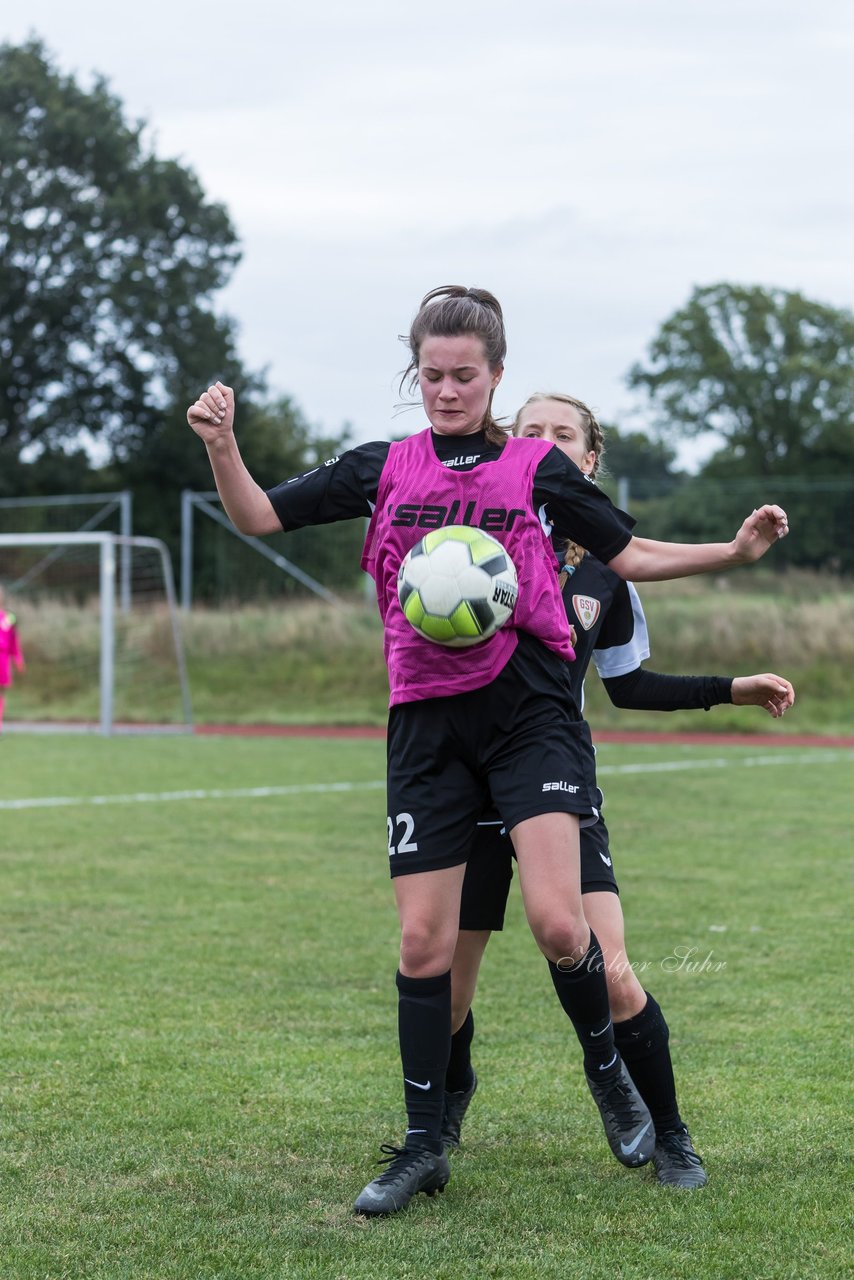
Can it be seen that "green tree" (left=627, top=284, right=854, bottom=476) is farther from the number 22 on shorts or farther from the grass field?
the number 22 on shorts

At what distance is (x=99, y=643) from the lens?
73.7ft

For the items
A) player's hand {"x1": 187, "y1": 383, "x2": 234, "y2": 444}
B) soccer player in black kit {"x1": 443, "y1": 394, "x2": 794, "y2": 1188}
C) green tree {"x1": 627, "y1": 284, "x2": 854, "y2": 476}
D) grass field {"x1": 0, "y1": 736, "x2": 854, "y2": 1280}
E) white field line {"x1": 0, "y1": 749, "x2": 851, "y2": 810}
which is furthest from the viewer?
green tree {"x1": 627, "y1": 284, "x2": 854, "y2": 476}

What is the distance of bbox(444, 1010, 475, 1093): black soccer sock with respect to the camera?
3.87 m

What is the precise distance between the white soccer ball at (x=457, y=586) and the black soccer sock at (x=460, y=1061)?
1.16 m

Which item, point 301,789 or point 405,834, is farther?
point 301,789

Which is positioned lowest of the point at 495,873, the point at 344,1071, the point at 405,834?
the point at 344,1071

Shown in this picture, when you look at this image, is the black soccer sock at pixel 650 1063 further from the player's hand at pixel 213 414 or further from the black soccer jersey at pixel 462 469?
the player's hand at pixel 213 414

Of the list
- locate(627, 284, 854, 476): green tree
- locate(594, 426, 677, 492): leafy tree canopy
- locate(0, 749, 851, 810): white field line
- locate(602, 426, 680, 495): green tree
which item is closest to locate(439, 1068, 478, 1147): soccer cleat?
locate(0, 749, 851, 810): white field line

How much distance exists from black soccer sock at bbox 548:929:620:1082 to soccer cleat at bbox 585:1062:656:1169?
0.03m

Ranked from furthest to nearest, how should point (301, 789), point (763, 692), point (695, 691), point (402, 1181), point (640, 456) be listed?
point (640, 456) → point (301, 789) → point (695, 691) → point (763, 692) → point (402, 1181)

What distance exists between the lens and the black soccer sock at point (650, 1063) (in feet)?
11.8

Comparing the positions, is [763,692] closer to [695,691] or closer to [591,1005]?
[695,691]

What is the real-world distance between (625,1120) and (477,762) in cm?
92

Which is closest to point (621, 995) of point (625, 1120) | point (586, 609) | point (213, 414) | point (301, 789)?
point (625, 1120)
